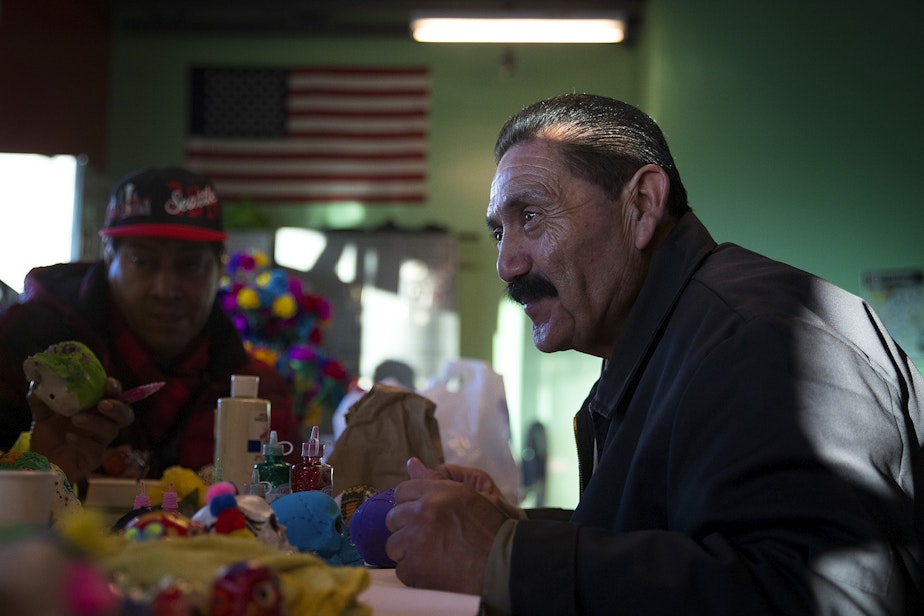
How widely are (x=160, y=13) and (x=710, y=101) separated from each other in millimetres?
5562

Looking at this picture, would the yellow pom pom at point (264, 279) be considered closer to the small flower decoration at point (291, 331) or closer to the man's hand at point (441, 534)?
the small flower decoration at point (291, 331)

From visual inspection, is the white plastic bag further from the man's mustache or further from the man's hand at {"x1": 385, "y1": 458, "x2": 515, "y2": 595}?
the man's hand at {"x1": 385, "y1": 458, "x2": 515, "y2": 595}

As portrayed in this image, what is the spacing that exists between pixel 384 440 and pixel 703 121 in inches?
169

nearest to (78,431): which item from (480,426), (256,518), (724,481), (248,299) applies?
(256,518)

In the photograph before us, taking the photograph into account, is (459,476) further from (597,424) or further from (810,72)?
(810,72)

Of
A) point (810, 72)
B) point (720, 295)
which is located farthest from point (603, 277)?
point (810, 72)

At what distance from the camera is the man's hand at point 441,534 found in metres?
1.31

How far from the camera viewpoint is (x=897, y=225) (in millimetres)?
4527

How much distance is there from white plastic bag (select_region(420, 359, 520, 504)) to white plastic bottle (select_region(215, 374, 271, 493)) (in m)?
1.27

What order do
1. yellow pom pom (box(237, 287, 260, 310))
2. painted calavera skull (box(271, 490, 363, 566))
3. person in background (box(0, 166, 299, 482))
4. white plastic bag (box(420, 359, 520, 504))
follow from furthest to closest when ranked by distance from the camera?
yellow pom pom (box(237, 287, 260, 310)), white plastic bag (box(420, 359, 520, 504)), person in background (box(0, 166, 299, 482)), painted calavera skull (box(271, 490, 363, 566))

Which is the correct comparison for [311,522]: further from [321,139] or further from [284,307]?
[321,139]

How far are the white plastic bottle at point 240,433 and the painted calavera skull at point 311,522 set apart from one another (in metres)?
0.59

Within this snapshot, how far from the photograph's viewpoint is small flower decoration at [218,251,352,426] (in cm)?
678

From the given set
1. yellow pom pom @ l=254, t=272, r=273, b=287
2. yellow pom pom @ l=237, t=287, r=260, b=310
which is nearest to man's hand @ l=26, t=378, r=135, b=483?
yellow pom pom @ l=237, t=287, r=260, b=310
